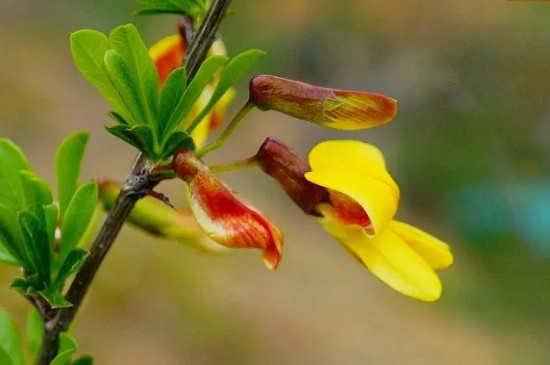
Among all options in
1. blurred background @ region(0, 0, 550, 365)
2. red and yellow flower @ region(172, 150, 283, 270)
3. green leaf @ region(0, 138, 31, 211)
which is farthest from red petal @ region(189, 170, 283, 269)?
blurred background @ region(0, 0, 550, 365)

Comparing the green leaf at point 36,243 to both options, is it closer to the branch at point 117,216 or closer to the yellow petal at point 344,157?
the branch at point 117,216

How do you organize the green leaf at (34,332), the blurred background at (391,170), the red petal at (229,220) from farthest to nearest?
the blurred background at (391,170), the green leaf at (34,332), the red petal at (229,220)

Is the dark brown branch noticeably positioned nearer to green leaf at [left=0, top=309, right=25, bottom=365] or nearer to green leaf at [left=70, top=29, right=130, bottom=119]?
green leaf at [left=70, top=29, right=130, bottom=119]

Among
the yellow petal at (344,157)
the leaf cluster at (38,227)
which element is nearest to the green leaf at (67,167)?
the leaf cluster at (38,227)

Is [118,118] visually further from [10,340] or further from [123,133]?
[10,340]

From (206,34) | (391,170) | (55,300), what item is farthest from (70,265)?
(391,170)

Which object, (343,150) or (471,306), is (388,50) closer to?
(471,306)

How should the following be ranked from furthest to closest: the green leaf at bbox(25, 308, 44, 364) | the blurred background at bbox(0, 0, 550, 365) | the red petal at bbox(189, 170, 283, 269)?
the blurred background at bbox(0, 0, 550, 365)
the green leaf at bbox(25, 308, 44, 364)
the red petal at bbox(189, 170, 283, 269)
